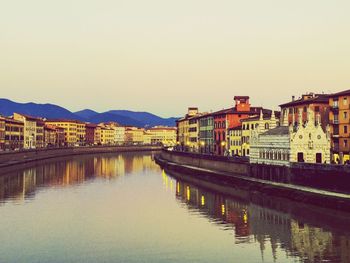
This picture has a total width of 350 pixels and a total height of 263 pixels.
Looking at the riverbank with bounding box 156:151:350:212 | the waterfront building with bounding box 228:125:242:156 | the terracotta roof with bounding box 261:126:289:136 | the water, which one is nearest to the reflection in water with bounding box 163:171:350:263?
the water

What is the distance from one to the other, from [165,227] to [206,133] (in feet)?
304

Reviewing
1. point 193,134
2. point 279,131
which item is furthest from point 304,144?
point 193,134

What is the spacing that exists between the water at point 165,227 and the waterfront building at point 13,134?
91.5m

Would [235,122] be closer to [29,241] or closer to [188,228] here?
[188,228]

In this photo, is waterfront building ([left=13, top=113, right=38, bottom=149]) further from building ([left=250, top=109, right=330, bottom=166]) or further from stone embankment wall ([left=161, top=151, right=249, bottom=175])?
building ([left=250, top=109, right=330, bottom=166])

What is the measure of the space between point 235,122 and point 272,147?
48.5 meters

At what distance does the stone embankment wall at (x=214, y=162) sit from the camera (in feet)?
282

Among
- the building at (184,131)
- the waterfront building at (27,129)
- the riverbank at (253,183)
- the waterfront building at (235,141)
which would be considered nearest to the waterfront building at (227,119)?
the waterfront building at (235,141)

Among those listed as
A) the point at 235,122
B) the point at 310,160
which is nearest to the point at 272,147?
the point at 310,160

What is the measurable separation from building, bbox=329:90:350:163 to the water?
17.6m

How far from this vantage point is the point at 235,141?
4648 inches

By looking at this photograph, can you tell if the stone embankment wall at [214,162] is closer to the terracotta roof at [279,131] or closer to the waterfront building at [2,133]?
the terracotta roof at [279,131]

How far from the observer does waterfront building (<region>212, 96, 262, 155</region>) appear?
125062 mm

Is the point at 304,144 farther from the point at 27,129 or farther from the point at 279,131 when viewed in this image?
the point at 27,129
